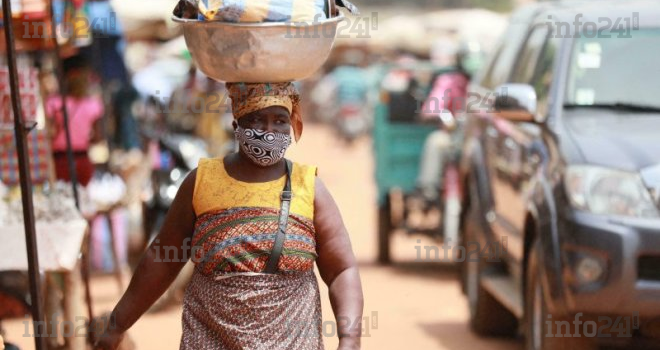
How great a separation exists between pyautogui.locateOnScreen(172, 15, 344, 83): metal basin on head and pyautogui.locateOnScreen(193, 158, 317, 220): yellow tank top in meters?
0.31

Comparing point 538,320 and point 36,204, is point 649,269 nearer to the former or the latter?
point 538,320

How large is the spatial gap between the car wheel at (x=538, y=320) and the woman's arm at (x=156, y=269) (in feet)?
9.12

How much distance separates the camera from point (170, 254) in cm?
440

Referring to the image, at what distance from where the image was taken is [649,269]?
643 centimetres

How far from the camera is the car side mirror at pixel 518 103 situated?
7.36 metres

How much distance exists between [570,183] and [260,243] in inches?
117

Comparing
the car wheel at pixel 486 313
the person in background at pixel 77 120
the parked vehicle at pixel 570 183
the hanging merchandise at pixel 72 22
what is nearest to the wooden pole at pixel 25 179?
the parked vehicle at pixel 570 183

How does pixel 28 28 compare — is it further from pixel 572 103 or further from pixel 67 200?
pixel 572 103

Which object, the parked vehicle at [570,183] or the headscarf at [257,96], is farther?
the parked vehicle at [570,183]

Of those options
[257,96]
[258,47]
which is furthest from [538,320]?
[258,47]

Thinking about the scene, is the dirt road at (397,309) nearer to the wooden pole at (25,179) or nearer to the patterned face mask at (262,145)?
the wooden pole at (25,179)

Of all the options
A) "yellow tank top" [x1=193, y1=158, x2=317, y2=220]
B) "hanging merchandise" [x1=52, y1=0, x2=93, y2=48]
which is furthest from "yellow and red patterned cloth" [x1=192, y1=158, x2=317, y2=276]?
"hanging merchandise" [x1=52, y1=0, x2=93, y2=48]

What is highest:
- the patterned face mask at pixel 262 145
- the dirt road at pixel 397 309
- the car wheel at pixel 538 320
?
the patterned face mask at pixel 262 145

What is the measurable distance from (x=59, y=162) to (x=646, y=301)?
5594 mm
